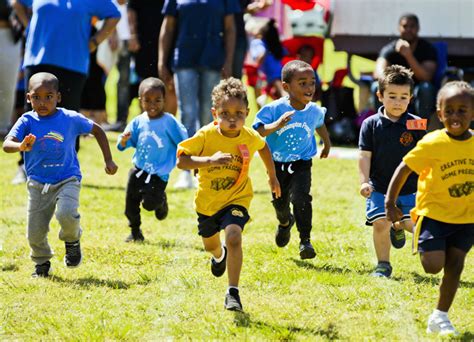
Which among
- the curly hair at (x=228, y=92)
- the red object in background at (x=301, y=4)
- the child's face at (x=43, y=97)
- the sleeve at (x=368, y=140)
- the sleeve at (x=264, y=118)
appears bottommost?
the sleeve at (x=368, y=140)

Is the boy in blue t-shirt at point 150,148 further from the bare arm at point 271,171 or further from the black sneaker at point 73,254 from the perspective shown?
the bare arm at point 271,171

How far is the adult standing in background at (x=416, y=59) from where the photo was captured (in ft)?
41.9

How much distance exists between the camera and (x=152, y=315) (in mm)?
6191

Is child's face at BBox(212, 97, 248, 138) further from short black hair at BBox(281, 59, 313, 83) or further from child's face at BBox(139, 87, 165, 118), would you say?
child's face at BBox(139, 87, 165, 118)

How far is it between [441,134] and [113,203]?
545cm

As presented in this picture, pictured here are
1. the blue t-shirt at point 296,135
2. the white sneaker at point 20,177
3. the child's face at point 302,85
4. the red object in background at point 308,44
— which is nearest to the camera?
the child's face at point 302,85

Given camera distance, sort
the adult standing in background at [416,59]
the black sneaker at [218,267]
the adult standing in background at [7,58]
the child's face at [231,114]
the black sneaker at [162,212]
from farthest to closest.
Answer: the adult standing in background at [7,58], the adult standing in background at [416,59], the black sneaker at [162,212], the black sneaker at [218,267], the child's face at [231,114]

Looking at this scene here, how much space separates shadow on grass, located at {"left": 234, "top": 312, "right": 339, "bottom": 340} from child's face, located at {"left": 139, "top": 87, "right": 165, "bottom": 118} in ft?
9.90

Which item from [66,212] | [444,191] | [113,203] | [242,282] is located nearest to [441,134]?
[444,191]

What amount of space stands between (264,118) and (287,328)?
224 centimetres

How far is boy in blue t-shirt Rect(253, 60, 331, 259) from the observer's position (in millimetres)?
7777

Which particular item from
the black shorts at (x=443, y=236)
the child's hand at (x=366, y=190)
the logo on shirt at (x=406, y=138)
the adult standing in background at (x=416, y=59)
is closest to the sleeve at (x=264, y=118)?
the logo on shirt at (x=406, y=138)

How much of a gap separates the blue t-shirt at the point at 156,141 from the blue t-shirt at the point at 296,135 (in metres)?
0.99

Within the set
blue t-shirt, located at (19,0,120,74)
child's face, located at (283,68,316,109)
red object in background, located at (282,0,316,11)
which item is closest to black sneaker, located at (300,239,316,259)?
child's face, located at (283,68,316,109)
